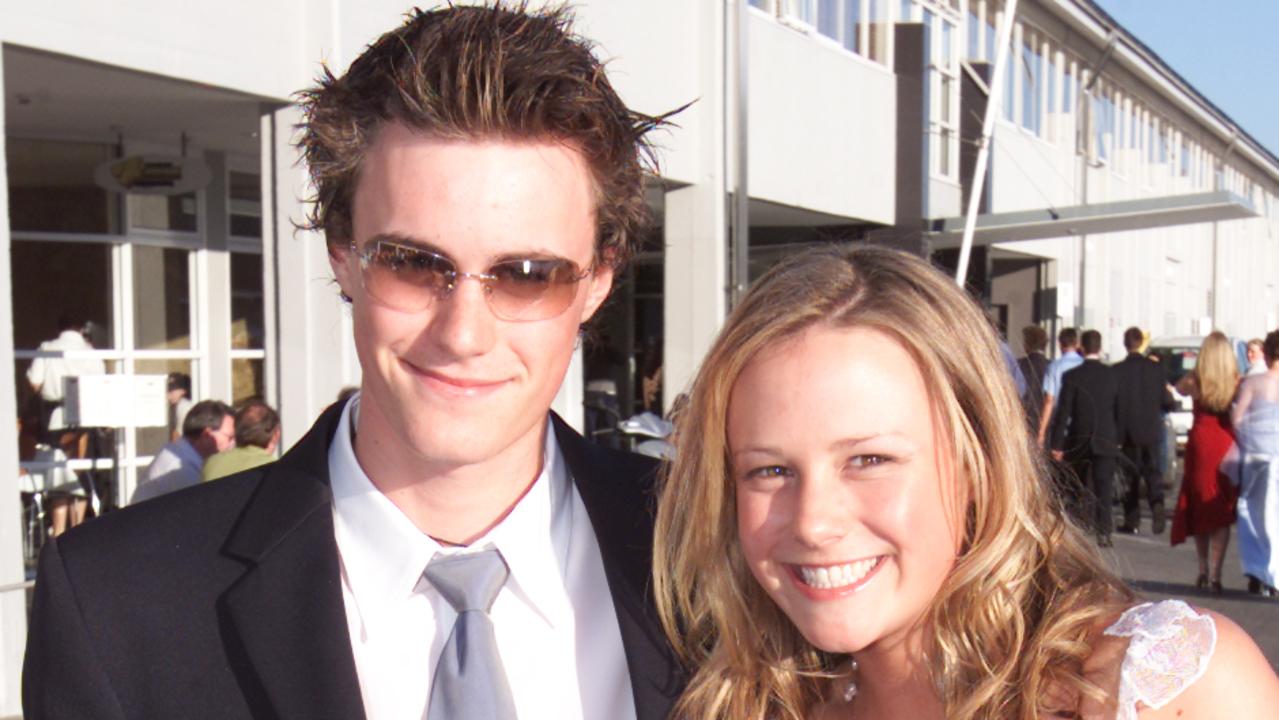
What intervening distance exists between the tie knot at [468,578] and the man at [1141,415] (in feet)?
31.1

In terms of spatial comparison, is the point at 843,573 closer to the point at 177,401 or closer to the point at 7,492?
the point at 7,492

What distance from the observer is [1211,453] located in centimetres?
885

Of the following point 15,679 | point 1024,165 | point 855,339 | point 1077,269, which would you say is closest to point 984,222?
point 1024,165

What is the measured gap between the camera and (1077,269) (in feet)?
72.5

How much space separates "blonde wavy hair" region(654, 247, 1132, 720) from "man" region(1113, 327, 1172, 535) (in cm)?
899

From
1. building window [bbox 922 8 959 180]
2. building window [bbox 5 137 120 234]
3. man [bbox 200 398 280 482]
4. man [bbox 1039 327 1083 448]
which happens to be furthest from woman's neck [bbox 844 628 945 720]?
building window [bbox 922 8 959 180]

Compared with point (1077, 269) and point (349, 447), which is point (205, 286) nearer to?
point (349, 447)

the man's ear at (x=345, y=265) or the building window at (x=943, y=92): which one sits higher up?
the building window at (x=943, y=92)

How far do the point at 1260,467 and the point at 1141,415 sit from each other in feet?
7.85

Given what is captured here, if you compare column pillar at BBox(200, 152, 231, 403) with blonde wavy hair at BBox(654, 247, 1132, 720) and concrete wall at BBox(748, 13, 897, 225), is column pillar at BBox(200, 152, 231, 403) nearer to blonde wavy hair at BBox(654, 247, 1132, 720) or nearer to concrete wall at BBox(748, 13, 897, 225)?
concrete wall at BBox(748, 13, 897, 225)

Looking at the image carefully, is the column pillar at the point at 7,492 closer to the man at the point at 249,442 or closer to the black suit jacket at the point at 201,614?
the man at the point at 249,442

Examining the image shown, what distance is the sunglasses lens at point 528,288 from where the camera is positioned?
182 cm

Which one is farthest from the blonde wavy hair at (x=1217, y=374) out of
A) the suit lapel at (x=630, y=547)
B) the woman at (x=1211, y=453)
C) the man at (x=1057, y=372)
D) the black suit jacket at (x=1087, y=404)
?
the suit lapel at (x=630, y=547)

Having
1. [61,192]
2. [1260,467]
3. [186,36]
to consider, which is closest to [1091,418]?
[1260,467]
